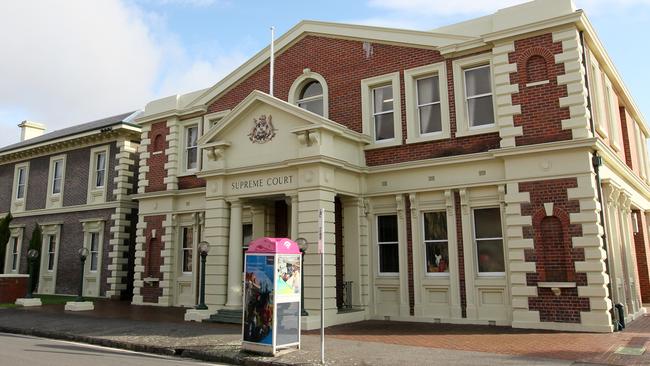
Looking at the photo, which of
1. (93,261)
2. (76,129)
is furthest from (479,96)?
(76,129)

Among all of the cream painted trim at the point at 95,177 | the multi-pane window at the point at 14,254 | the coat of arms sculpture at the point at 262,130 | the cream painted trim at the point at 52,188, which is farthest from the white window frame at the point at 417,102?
the multi-pane window at the point at 14,254

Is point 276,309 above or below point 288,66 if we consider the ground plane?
below

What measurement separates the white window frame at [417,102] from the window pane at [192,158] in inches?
379

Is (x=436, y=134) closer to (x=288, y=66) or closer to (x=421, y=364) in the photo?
(x=288, y=66)

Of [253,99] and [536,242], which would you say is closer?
[536,242]

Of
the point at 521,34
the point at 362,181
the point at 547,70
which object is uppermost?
the point at 521,34

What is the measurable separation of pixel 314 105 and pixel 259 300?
365 inches

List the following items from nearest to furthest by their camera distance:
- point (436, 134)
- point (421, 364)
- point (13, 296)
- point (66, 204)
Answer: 1. point (421, 364)
2. point (436, 134)
3. point (13, 296)
4. point (66, 204)

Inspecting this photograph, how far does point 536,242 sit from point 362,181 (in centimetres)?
555

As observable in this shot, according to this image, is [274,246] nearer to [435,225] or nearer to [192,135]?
[435,225]

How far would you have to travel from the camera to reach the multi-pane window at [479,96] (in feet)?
49.6

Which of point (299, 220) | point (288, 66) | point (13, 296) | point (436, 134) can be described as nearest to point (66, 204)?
point (13, 296)

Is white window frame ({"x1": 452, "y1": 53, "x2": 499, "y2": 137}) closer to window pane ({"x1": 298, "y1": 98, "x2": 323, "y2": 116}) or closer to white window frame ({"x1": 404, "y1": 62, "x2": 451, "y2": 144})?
white window frame ({"x1": 404, "y1": 62, "x2": 451, "y2": 144})

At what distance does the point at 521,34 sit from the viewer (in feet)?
46.7
